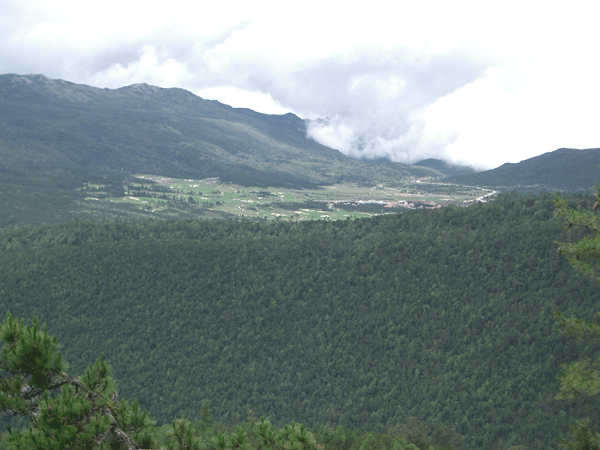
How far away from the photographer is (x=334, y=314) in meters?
90.2

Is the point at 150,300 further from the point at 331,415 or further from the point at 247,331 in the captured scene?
the point at 331,415

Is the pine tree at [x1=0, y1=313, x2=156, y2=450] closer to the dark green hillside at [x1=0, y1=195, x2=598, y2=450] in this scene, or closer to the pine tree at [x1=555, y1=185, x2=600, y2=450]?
the pine tree at [x1=555, y1=185, x2=600, y2=450]

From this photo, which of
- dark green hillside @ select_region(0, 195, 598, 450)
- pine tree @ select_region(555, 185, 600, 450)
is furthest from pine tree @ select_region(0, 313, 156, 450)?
dark green hillside @ select_region(0, 195, 598, 450)

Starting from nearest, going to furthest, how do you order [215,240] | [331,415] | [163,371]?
[331,415] < [163,371] < [215,240]

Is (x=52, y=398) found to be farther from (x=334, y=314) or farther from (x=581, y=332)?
(x=334, y=314)

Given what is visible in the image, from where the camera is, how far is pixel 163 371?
83.2m

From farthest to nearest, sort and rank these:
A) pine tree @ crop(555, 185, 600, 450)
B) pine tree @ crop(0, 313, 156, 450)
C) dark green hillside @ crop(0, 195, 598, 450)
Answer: dark green hillside @ crop(0, 195, 598, 450)
pine tree @ crop(555, 185, 600, 450)
pine tree @ crop(0, 313, 156, 450)

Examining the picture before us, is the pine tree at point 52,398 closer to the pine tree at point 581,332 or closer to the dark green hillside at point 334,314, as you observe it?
the pine tree at point 581,332

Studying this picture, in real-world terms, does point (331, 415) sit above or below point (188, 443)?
below

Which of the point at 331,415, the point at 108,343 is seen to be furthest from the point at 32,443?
the point at 108,343

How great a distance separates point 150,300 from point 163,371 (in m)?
18.0

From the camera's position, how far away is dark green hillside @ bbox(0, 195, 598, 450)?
A: 6794 centimetres

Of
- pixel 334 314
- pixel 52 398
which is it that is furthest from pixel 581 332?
pixel 334 314

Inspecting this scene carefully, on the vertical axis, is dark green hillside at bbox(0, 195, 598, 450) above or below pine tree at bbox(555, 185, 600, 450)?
below
